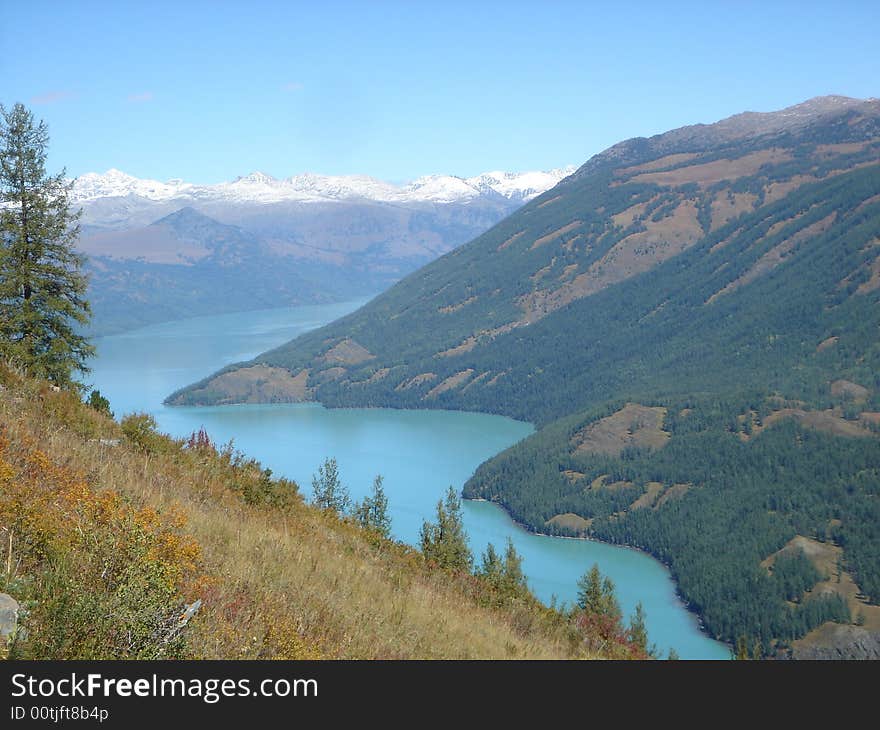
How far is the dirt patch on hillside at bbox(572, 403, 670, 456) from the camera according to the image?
5846 inches

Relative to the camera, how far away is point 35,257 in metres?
24.8

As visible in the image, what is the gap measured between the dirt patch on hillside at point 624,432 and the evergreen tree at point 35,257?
13198 cm

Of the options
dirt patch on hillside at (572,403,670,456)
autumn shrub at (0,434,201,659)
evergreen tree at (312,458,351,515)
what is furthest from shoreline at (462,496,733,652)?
autumn shrub at (0,434,201,659)

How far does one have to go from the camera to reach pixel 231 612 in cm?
675

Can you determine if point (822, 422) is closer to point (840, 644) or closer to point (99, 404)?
point (840, 644)

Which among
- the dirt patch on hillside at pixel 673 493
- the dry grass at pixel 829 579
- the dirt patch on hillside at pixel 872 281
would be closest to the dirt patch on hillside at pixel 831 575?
the dry grass at pixel 829 579

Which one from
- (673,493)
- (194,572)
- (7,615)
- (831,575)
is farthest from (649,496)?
(7,615)

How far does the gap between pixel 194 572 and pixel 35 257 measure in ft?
69.5

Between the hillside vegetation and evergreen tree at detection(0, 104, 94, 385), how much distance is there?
11.8m

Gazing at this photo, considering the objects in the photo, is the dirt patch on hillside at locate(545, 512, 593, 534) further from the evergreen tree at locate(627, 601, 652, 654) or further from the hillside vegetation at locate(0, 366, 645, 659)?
the hillside vegetation at locate(0, 366, 645, 659)

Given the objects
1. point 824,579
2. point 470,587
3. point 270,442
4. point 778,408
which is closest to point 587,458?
point 778,408

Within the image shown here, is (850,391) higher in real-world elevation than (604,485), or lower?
higher
